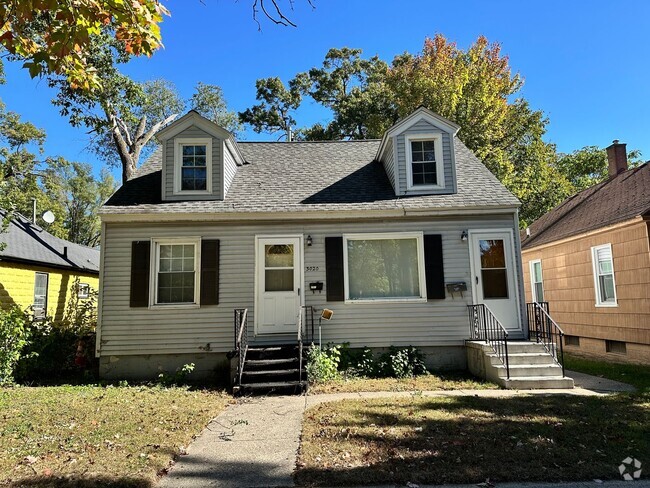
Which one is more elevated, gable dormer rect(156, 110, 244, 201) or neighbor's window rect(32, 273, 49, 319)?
gable dormer rect(156, 110, 244, 201)

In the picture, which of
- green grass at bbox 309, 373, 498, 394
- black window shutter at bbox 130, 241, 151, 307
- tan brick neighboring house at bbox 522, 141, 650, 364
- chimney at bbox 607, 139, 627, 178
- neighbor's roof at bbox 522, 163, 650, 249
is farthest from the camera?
chimney at bbox 607, 139, 627, 178

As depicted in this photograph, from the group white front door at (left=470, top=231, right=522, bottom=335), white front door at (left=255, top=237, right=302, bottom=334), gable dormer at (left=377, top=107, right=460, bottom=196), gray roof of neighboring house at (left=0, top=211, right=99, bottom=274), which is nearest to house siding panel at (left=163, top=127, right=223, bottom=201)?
white front door at (left=255, top=237, right=302, bottom=334)

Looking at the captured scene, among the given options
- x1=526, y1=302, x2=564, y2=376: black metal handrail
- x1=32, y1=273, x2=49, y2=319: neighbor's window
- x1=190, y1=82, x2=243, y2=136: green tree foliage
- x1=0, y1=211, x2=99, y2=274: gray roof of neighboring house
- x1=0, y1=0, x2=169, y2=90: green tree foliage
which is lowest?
x1=526, y1=302, x2=564, y2=376: black metal handrail

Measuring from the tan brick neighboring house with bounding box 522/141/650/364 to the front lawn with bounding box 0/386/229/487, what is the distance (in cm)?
920

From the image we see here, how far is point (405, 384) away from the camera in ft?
25.9

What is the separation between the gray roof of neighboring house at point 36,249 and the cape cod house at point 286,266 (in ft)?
16.0

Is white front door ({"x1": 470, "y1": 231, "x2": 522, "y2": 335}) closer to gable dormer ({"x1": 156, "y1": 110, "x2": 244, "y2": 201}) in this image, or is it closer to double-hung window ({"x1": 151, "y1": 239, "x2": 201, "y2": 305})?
gable dormer ({"x1": 156, "y1": 110, "x2": 244, "y2": 201})

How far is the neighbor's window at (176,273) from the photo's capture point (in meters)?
9.12

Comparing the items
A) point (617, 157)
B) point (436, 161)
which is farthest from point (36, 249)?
point (617, 157)

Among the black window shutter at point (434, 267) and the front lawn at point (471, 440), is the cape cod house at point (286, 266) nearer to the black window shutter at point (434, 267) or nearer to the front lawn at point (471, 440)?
the black window shutter at point (434, 267)

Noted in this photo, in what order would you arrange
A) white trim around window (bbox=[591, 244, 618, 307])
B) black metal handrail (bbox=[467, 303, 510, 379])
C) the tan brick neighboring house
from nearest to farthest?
1. black metal handrail (bbox=[467, 303, 510, 379])
2. the tan brick neighboring house
3. white trim around window (bbox=[591, 244, 618, 307])

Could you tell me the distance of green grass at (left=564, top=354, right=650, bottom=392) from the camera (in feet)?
25.7

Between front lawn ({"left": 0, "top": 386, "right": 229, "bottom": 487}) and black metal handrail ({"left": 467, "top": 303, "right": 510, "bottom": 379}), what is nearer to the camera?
front lawn ({"left": 0, "top": 386, "right": 229, "bottom": 487})

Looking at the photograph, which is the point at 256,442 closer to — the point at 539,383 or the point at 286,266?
the point at 286,266
